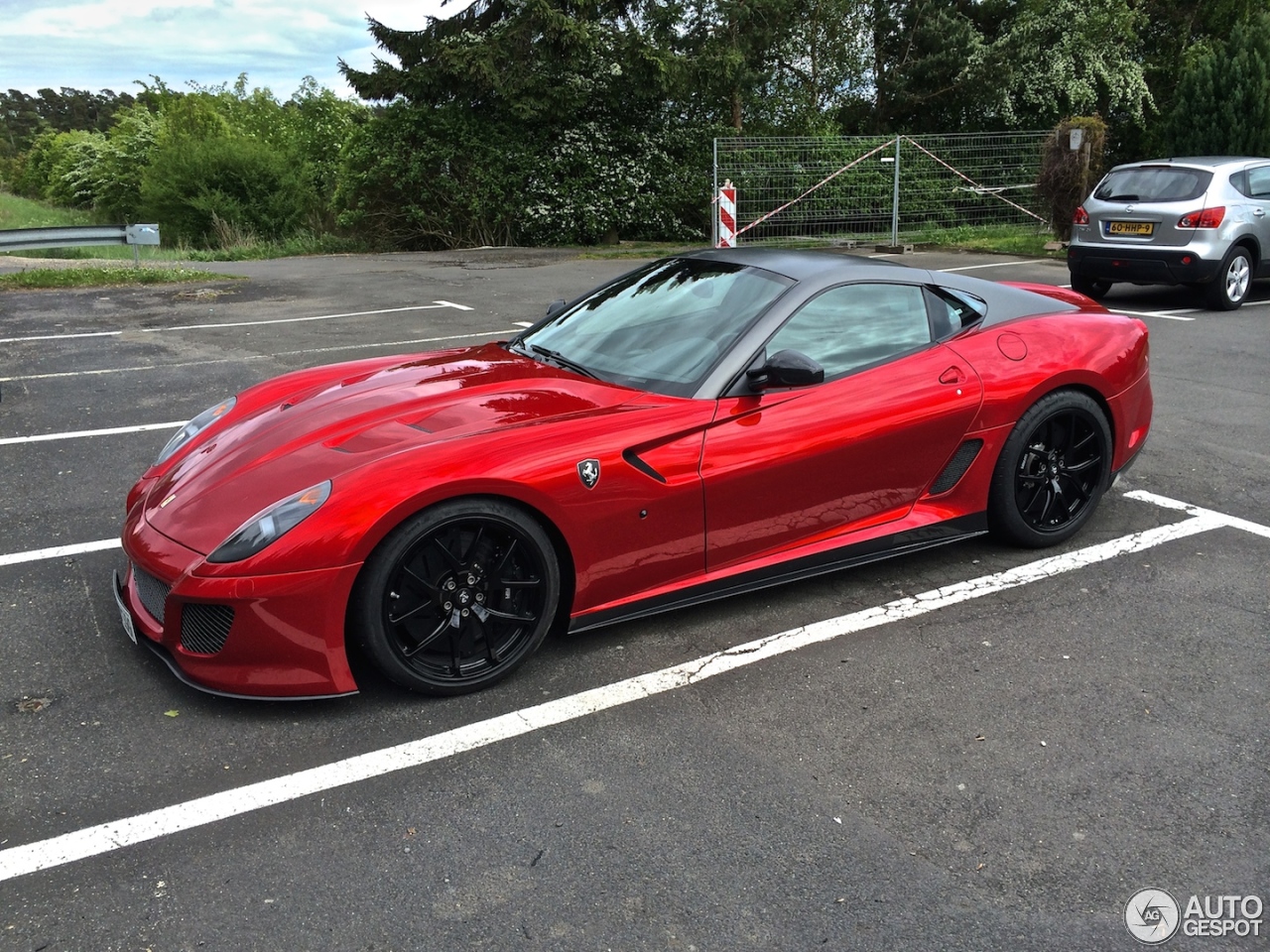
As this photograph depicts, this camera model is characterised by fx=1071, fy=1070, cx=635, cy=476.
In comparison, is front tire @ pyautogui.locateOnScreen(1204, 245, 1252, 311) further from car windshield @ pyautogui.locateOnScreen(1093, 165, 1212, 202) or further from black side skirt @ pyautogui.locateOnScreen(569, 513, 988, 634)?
black side skirt @ pyautogui.locateOnScreen(569, 513, 988, 634)

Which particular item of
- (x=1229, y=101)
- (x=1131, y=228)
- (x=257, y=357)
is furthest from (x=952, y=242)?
(x=257, y=357)

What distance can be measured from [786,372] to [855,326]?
2.15 ft

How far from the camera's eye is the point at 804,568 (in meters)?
4.02

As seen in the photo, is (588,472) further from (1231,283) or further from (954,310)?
(1231,283)

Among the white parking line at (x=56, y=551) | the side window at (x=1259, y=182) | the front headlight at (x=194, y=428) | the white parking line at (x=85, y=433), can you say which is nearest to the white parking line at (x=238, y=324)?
the white parking line at (x=85, y=433)

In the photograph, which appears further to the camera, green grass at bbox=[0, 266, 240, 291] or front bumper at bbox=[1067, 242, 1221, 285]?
green grass at bbox=[0, 266, 240, 291]

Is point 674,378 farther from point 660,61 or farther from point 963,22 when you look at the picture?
point 963,22

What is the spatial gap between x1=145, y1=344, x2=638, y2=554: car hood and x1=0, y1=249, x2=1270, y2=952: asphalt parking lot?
60cm

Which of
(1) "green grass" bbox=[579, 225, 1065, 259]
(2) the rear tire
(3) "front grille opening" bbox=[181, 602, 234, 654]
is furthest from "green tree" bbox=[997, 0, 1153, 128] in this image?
(3) "front grille opening" bbox=[181, 602, 234, 654]

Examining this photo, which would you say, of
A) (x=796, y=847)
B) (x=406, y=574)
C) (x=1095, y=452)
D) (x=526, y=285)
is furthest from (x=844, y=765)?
(x=526, y=285)

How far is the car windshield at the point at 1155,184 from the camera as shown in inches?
441

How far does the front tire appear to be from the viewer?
11.1m

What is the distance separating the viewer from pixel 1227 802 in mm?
2879

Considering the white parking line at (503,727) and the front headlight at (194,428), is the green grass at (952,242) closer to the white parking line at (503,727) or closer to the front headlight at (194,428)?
the white parking line at (503,727)
